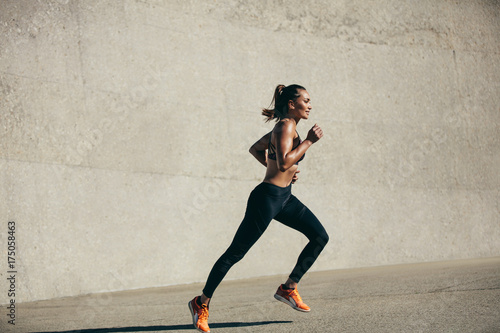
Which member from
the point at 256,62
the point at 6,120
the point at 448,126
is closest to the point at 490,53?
the point at 448,126

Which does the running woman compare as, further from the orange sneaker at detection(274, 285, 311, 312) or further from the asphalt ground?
the asphalt ground

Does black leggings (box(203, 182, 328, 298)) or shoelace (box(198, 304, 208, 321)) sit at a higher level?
black leggings (box(203, 182, 328, 298))

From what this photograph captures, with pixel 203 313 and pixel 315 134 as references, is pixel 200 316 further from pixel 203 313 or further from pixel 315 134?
pixel 315 134

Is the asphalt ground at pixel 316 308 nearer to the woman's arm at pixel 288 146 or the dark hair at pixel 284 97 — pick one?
the woman's arm at pixel 288 146

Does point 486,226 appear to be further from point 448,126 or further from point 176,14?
point 176,14

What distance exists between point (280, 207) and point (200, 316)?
3.38 ft

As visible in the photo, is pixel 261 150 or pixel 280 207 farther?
pixel 261 150

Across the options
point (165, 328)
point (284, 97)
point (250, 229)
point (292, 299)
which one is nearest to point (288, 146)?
point (284, 97)

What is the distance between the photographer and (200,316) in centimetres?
382

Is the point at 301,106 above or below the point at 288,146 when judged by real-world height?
above

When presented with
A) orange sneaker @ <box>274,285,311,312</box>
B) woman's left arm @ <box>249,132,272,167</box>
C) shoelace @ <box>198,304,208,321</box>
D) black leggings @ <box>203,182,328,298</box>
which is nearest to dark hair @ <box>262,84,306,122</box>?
woman's left arm @ <box>249,132,272,167</box>

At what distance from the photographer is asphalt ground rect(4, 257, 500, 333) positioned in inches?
149

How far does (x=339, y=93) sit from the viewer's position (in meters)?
8.64

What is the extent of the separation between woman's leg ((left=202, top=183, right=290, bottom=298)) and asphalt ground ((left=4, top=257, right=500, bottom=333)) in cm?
42
